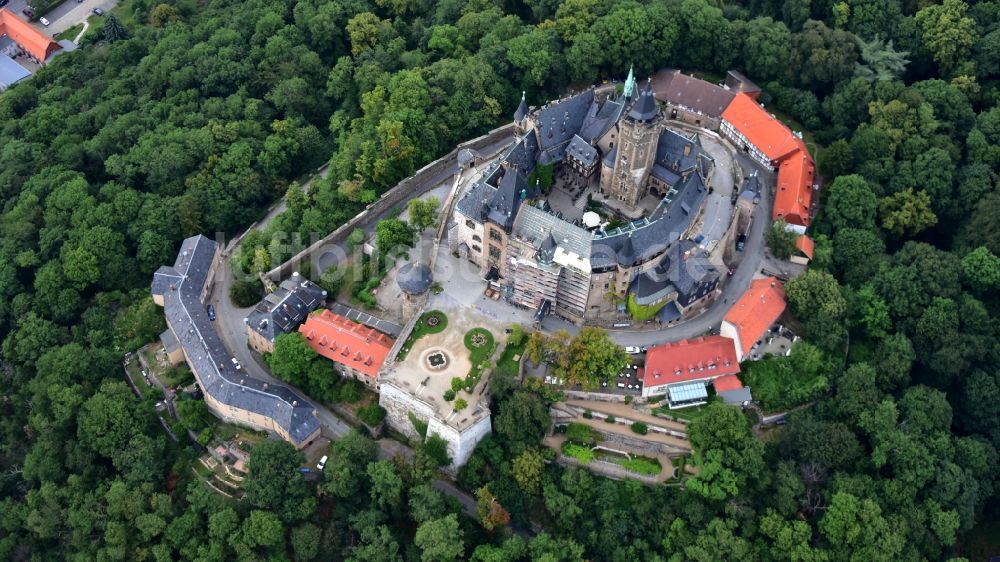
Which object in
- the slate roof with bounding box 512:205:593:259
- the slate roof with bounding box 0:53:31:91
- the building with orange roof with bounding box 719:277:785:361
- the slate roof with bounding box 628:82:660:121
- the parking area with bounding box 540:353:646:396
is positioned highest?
the slate roof with bounding box 628:82:660:121

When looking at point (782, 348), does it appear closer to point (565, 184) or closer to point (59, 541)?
point (565, 184)

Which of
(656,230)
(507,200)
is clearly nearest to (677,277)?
(656,230)

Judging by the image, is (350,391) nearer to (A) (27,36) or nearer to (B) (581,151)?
(B) (581,151)

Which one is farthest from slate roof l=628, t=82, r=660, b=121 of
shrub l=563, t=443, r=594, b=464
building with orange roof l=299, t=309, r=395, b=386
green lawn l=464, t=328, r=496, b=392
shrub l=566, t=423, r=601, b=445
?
building with orange roof l=299, t=309, r=395, b=386

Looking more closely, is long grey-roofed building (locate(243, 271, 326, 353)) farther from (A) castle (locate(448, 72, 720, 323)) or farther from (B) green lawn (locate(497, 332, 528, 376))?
(B) green lawn (locate(497, 332, 528, 376))

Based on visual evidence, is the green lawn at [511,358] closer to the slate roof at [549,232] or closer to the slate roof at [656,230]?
the slate roof at [549,232]

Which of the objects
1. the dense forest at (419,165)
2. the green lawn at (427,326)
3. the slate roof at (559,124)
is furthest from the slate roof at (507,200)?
the dense forest at (419,165)
